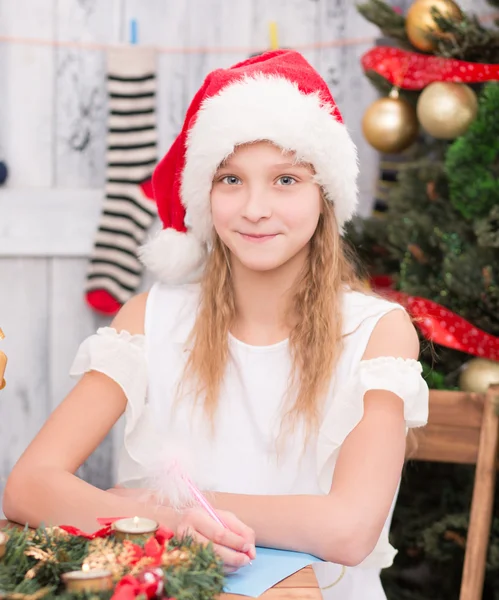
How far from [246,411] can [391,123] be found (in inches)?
38.8

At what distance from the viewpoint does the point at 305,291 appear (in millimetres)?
1546

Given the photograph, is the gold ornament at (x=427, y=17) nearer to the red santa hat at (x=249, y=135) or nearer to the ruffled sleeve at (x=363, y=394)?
the red santa hat at (x=249, y=135)

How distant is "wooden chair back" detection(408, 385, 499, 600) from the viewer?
1697 mm

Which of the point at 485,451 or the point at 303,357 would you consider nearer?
the point at 303,357

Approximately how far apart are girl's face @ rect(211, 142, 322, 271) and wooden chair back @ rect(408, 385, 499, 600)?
58 centimetres

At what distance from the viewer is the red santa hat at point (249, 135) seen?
1402 mm

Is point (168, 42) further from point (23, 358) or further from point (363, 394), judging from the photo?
point (363, 394)

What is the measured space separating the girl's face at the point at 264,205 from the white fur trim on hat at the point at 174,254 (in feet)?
0.57

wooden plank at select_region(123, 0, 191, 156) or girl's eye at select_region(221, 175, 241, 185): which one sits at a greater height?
wooden plank at select_region(123, 0, 191, 156)

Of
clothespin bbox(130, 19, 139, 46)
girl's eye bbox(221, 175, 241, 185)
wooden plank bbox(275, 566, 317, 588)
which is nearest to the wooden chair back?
girl's eye bbox(221, 175, 241, 185)

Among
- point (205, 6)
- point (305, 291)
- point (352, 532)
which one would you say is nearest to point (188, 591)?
point (352, 532)

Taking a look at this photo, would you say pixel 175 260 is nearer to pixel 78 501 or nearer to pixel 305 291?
pixel 305 291

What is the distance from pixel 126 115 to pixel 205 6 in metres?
0.42

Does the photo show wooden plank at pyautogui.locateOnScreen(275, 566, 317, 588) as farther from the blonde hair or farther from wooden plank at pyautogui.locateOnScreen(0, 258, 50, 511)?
wooden plank at pyautogui.locateOnScreen(0, 258, 50, 511)
